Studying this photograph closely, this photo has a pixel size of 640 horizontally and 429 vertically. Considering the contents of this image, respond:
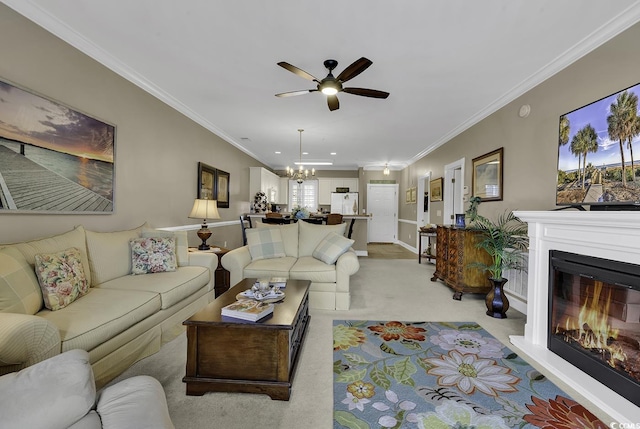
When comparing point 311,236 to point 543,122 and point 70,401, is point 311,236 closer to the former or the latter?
point 543,122

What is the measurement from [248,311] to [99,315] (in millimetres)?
920

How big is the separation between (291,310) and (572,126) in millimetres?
2924

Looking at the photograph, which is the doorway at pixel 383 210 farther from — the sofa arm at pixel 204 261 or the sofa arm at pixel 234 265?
the sofa arm at pixel 204 261

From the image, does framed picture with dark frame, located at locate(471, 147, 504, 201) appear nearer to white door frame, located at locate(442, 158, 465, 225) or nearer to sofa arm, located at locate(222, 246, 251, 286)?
white door frame, located at locate(442, 158, 465, 225)

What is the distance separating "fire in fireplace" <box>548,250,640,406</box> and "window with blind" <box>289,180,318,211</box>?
300 inches

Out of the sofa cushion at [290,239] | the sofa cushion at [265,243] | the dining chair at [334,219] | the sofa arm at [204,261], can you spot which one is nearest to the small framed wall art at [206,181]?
the sofa cushion at [265,243]

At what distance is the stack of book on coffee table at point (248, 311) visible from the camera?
1.77m

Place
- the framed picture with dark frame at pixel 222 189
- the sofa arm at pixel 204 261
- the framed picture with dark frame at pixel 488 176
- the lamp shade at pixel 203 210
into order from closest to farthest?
the sofa arm at pixel 204 261 → the framed picture with dark frame at pixel 488 176 → the lamp shade at pixel 203 210 → the framed picture with dark frame at pixel 222 189

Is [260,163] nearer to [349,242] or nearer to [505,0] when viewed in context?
[349,242]

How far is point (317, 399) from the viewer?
1721 mm

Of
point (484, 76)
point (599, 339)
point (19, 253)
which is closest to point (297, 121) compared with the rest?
point (484, 76)

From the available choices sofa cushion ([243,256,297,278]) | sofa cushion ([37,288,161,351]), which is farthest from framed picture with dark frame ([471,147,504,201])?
sofa cushion ([37,288,161,351])

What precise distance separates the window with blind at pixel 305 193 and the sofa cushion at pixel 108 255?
6.92 metres

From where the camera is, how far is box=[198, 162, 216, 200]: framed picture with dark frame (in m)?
4.71
